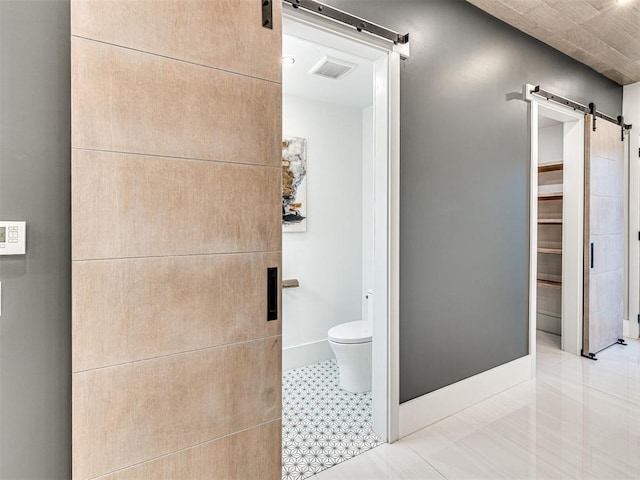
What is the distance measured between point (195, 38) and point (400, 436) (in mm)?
2280

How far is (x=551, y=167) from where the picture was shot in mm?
4070

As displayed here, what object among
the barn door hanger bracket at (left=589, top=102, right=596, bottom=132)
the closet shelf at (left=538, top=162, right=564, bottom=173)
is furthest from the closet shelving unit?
the barn door hanger bracket at (left=589, top=102, right=596, bottom=132)

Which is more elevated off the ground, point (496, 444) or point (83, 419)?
point (83, 419)

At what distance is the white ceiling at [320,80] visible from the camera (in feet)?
7.79

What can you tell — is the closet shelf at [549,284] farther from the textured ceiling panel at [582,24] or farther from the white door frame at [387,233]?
the white door frame at [387,233]

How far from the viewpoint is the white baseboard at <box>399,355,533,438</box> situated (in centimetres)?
213

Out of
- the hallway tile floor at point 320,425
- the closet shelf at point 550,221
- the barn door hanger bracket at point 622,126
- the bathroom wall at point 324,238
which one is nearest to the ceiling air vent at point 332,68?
the bathroom wall at point 324,238

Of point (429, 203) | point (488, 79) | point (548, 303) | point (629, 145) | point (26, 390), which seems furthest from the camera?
point (548, 303)

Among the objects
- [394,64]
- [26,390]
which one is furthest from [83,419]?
[394,64]

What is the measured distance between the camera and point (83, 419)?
115cm

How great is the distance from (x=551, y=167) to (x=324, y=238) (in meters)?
2.86

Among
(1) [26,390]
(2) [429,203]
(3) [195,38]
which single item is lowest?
(1) [26,390]

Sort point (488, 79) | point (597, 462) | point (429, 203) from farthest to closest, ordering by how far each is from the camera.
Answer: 1. point (488, 79)
2. point (429, 203)
3. point (597, 462)

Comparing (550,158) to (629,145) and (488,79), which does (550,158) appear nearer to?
(629,145)
